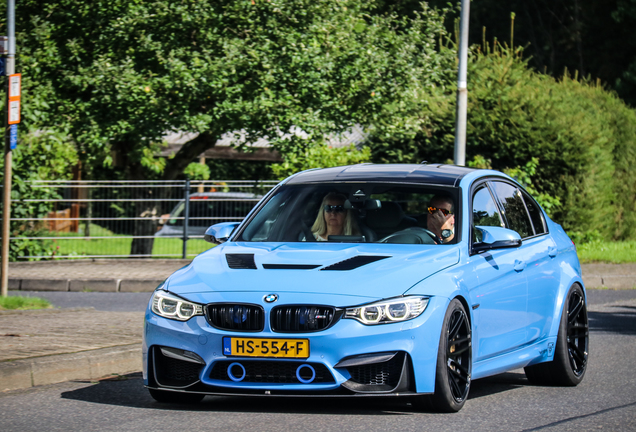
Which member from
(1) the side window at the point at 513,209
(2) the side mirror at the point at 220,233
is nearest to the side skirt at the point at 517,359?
(1) the side window at the point at 513,209

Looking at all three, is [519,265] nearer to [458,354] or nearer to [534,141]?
[458,354]

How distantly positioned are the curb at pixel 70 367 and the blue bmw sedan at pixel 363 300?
1.24 meters

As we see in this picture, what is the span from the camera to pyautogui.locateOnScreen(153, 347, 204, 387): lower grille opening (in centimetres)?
569

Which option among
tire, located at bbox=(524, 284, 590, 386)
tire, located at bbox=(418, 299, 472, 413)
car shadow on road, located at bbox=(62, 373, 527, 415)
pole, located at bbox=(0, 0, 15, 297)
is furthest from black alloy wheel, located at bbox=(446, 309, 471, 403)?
pole, located at bbox=(0, 0, 15, 297)

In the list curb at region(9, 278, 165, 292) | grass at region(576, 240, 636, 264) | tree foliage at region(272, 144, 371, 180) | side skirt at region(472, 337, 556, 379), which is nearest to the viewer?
side skirt at region(472, 337, 556, 379)

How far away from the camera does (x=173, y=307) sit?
5.73 m

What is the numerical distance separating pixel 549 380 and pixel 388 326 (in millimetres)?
2480

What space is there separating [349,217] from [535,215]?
1722 millimetres

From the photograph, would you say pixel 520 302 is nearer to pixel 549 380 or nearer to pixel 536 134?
pixel 549 380

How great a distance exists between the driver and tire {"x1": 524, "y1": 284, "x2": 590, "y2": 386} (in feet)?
4.35

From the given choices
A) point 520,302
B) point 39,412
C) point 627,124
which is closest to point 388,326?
point 520,302

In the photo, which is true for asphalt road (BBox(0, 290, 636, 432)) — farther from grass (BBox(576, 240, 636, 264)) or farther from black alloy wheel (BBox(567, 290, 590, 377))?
grass (BBox(576, 240, 636, 264))

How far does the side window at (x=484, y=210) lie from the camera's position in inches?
269

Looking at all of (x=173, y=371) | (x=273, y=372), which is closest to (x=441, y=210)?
(x=273, y=372)
